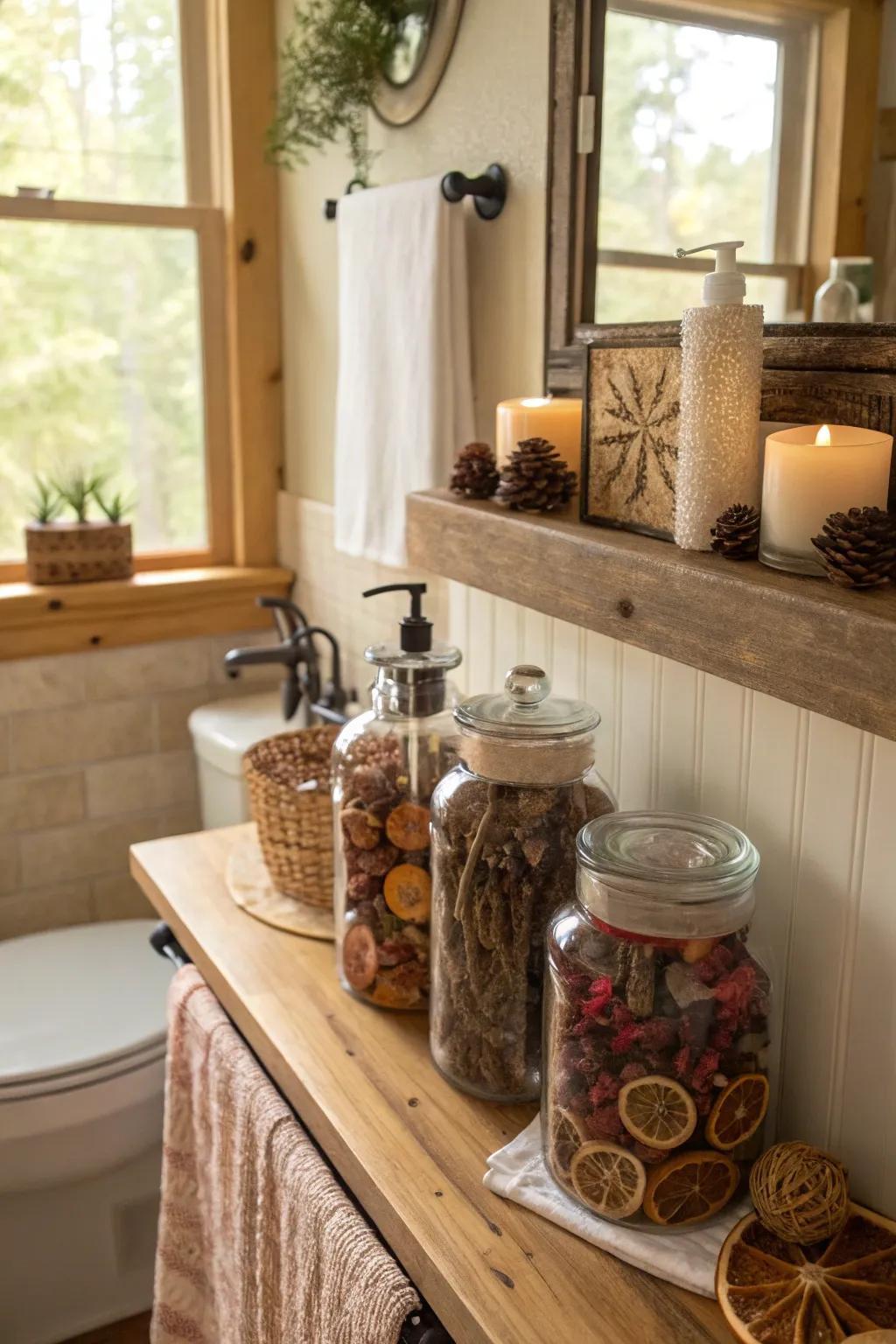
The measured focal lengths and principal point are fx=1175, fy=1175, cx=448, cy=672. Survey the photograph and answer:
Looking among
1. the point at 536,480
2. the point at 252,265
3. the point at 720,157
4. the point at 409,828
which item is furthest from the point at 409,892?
the point at 252,265

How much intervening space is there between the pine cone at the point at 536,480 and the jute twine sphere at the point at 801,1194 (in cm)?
56

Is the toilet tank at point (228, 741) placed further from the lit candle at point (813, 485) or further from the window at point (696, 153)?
the lit candle at point (813, 485)

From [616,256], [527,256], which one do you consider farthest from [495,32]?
[616,256]

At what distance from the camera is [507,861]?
91 cm

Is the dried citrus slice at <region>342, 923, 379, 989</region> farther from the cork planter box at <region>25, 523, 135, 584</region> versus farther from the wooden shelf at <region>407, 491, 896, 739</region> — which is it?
the cork planter box at <region>25, 523, 135, 584</region>

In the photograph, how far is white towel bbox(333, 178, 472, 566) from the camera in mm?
1466

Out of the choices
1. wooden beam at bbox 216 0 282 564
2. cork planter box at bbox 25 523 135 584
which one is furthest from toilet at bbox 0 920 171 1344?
wooden beam at bbox 216 0 282 564

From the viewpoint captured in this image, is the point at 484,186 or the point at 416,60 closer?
the point at 484,186

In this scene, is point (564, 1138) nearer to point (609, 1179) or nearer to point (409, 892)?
point (609, 1179)

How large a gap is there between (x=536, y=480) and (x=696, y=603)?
29 cm

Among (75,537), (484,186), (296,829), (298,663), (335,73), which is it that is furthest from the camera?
(75,537)

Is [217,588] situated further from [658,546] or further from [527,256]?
[658,546]

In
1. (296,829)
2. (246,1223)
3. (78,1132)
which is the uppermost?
(296,829)

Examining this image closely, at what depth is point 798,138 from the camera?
0.93 metres
